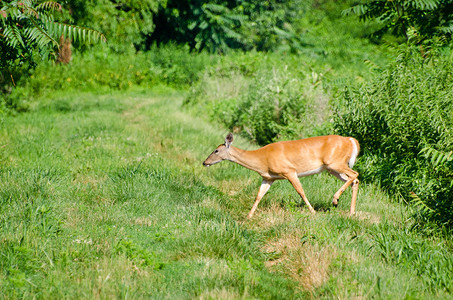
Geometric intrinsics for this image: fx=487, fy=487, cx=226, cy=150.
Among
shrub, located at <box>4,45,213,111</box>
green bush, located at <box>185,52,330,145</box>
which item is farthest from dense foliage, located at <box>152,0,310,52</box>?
green bush, located at <box>185,52,330,145</box>

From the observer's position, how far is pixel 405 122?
7133mm

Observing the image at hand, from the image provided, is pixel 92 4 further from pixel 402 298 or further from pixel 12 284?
pixel 402 298

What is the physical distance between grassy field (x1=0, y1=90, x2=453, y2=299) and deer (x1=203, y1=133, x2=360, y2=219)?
371 millimetres

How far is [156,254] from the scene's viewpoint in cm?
501

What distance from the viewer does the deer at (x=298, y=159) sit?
22.6 feet

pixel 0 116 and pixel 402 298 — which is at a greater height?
pixel 402 298

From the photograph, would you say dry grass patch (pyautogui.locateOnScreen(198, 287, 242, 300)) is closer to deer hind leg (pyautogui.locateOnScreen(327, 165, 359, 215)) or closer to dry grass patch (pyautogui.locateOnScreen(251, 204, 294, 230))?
dry grass patch (pyautogui.locateOnScreen(251, 204, 294, 230))

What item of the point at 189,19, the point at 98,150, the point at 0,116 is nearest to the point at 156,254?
the point at 98,150

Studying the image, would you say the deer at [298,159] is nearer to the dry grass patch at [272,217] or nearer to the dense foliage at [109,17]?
the dry grass patch at [272,217]

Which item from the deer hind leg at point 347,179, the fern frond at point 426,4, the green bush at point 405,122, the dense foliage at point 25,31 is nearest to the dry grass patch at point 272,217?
the deer hind leg at point 347,179

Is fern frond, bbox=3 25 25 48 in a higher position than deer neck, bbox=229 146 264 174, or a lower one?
higher

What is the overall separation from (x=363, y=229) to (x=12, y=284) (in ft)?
12.5

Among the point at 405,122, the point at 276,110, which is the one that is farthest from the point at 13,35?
the point at 276,110

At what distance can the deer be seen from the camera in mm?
6895
